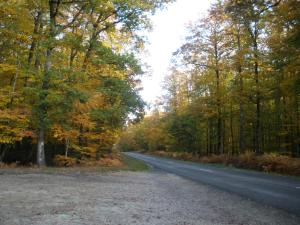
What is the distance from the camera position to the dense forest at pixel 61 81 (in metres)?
16.5

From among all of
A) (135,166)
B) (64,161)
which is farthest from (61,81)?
(135,166)

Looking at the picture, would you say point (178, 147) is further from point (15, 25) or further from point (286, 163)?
point (15, 25)

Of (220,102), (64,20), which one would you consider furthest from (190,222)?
(220,102)

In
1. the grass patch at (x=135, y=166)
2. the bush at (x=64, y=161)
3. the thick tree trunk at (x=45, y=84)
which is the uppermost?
the thick tree trunk at (x=45, y=84)

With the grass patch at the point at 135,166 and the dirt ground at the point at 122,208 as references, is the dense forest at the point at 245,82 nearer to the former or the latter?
the grass patch at the point at 135,166

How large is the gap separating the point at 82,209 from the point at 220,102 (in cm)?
2489

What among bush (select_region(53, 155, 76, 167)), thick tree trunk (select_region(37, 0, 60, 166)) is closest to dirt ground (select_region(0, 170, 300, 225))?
thick tree trunk (select_region(37, 0, 60, 166))

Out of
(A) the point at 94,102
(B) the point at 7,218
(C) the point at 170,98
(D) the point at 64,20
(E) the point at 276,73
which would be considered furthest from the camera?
(C) the point at 170,98

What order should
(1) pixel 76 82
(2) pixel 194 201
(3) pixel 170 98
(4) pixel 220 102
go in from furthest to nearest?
(3) pixel 170 98 → (4) pixel 220 102 → (1) pixel 76 82 → (2) pixel 194 201

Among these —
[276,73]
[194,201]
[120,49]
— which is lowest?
[194,201]

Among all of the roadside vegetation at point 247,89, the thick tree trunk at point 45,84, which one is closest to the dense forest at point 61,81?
the thick tree trunk at point 45,84

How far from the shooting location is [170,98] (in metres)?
48.3

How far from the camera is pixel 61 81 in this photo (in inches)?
647

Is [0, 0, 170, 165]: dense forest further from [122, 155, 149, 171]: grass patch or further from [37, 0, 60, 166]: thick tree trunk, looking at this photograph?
[122, 155, 149, 171]: grass patch
